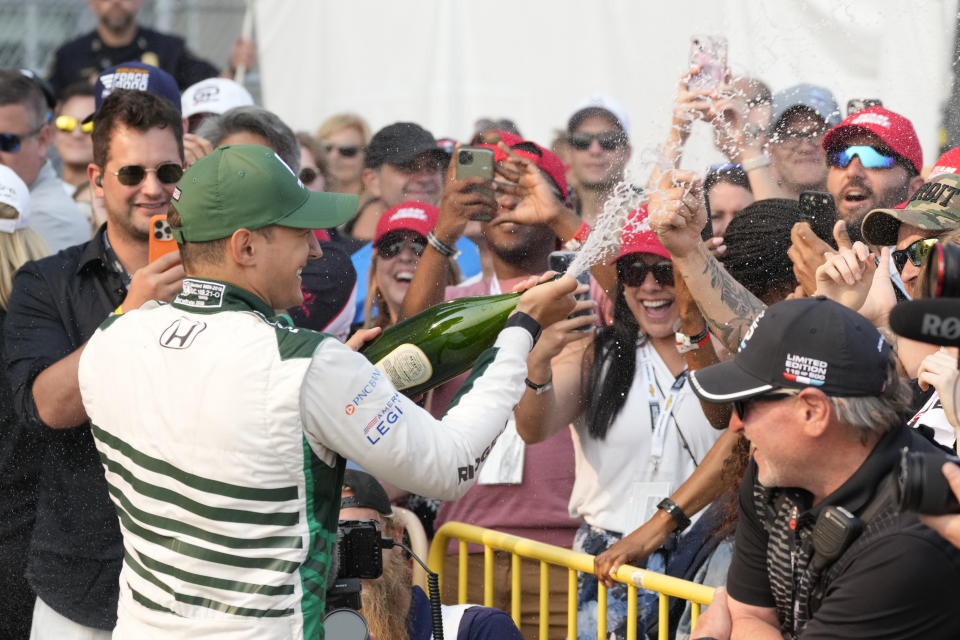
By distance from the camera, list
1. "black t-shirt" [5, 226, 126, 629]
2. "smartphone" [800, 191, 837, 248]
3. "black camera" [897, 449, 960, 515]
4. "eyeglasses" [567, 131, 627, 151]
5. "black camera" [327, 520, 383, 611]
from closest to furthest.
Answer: "black camera" [897, 449, 960, 515], "black camera" [327, 520, 383, 611], "black t-shirt" [5, 226, 126, 629], "smartphone" [800, 191, 837, 248], "eyeglasses" [567, 131, 627, 151]

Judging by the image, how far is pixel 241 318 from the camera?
2797mm

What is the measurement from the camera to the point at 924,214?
3.55 metres

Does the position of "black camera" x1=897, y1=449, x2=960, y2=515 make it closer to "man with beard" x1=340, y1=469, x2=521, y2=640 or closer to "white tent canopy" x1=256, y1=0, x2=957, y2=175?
"man with beard" x1=340, y1=469, x2=521, y2=640

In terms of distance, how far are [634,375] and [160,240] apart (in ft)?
5.60

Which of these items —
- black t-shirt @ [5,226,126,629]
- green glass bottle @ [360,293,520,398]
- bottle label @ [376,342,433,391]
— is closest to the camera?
bottle label @ [376,342,433,391]

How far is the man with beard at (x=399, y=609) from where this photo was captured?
365cm

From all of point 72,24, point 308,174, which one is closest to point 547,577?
point 308,174

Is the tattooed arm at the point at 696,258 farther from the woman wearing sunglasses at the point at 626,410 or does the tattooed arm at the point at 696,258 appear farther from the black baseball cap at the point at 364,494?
the black baseball cap at the point at 364,494

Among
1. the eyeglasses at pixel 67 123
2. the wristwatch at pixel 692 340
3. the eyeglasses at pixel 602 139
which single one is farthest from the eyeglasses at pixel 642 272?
the eyeglasses at pixel 67 123

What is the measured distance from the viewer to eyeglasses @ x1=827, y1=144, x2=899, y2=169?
4340 millimetres

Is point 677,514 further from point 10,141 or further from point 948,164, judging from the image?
point 10,141

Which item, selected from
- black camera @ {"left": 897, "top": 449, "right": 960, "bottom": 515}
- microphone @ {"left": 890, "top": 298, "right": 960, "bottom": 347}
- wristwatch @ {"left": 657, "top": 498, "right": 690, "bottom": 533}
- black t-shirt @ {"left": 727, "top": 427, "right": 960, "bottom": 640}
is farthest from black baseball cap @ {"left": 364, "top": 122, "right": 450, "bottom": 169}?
microphone @ {"left": 890, "top": 298, "right": 960, "bottom": 347}

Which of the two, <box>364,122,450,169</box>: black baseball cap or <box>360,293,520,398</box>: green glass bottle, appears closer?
<box>360,293,520,398</box>: green glass bottle

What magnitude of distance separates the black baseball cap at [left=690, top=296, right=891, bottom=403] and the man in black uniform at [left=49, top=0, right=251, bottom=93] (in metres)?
6.28
